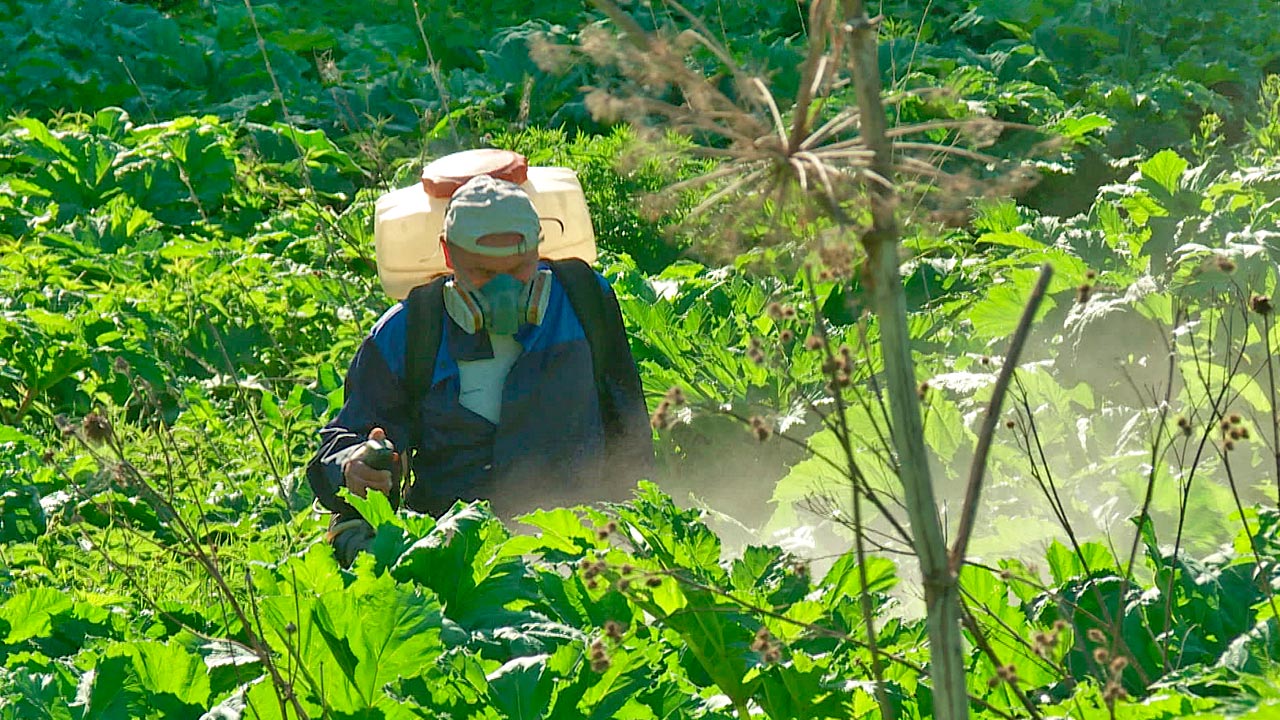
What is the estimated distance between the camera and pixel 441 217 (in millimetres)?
4590

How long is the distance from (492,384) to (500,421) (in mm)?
101

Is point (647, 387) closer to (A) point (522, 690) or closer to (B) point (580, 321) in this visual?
(B) point (580, 321)

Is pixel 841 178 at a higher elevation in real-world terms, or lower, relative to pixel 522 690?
higher

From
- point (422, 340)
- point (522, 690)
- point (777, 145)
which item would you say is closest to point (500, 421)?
point (422, 340)

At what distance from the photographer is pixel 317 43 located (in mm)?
11422

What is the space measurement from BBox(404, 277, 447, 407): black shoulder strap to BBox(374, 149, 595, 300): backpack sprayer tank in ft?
0.93

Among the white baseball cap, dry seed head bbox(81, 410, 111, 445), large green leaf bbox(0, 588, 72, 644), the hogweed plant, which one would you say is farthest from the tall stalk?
the white baseball cap

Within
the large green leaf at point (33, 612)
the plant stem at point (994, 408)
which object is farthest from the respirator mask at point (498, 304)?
the plant stem at point (994, 408)

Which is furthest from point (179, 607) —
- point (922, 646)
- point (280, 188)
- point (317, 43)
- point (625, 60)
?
point (317, 43)

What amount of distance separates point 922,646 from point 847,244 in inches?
59.4

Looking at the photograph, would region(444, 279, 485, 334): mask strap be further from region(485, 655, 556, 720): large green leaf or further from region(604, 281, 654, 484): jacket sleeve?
region(485, 655, 556, 720): large green leaf

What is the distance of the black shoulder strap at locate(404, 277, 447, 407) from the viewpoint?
429 cm

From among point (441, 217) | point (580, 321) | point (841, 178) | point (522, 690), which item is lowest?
point (580, 321)

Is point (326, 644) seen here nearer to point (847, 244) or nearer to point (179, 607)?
point (179, 607)
